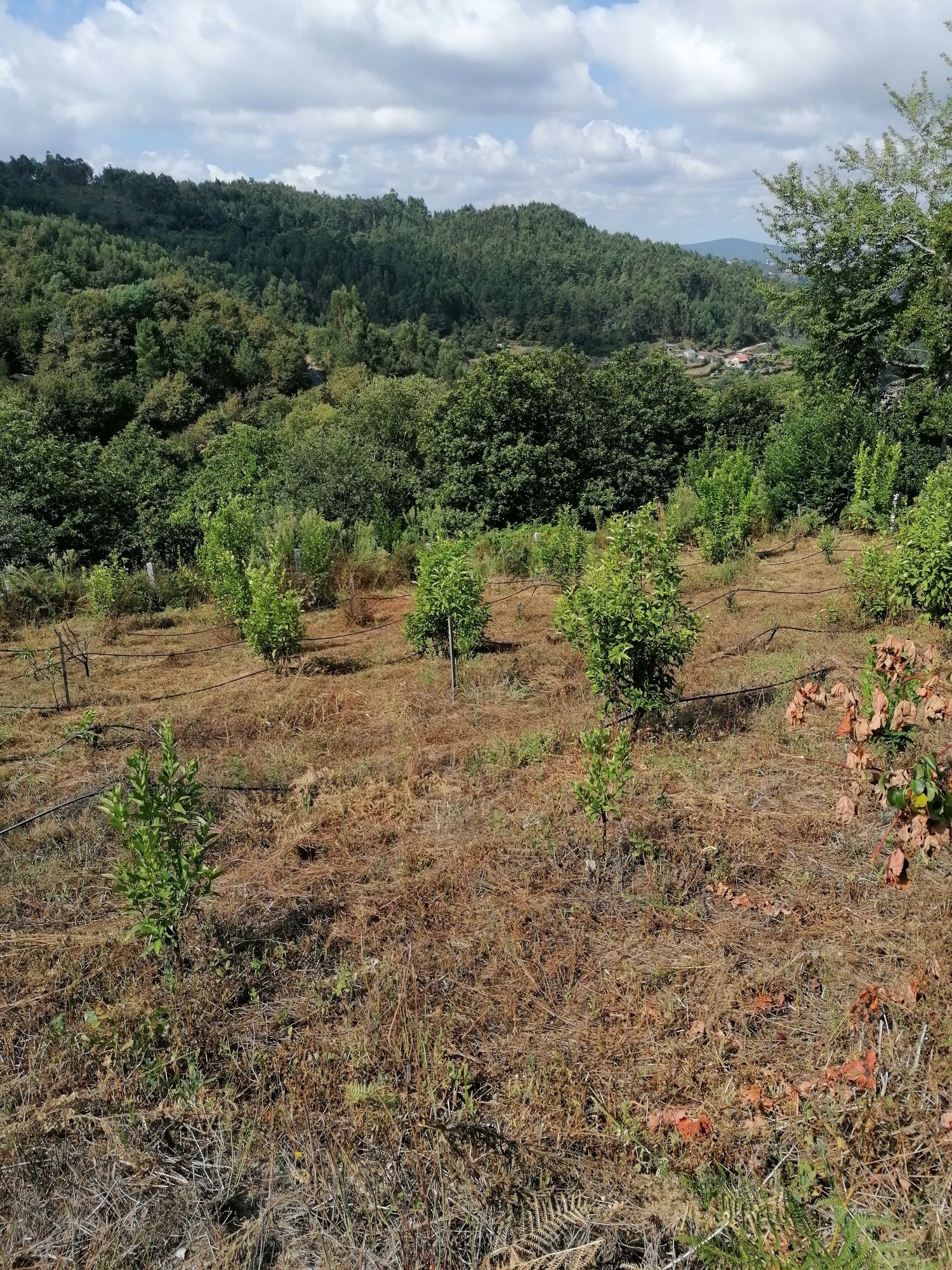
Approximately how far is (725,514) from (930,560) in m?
6.67

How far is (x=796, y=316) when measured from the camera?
61.7 ft

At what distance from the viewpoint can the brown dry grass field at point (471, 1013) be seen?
8.79ft

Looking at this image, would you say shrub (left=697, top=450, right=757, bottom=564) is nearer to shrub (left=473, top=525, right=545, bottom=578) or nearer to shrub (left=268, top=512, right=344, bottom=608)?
shrub (left=473, top=525, right=545, bottom=578)

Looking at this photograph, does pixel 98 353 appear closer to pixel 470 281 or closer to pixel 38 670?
pixel 38 670

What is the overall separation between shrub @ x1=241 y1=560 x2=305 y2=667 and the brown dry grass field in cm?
245

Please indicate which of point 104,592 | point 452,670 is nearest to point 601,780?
point 452,670

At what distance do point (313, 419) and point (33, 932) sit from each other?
29.7 metres

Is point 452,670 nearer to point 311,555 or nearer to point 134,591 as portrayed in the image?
point 311,555

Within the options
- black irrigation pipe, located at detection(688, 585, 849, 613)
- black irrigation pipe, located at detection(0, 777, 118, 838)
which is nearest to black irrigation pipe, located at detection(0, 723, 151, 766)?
black irrigation pipe, located at detection(0, 777, 118, 838)

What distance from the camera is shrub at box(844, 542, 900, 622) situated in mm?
8758

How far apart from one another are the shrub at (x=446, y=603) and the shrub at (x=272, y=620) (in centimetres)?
125

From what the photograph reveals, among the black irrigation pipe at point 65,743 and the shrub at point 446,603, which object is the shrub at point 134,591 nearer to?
the black irrigation pipe at point 65,743

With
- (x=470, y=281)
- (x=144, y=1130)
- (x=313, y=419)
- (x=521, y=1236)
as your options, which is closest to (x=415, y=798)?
(x=144, y=1130)

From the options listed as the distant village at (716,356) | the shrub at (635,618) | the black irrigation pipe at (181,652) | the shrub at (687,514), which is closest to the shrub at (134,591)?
the black irrigation pipe at (181,652)
